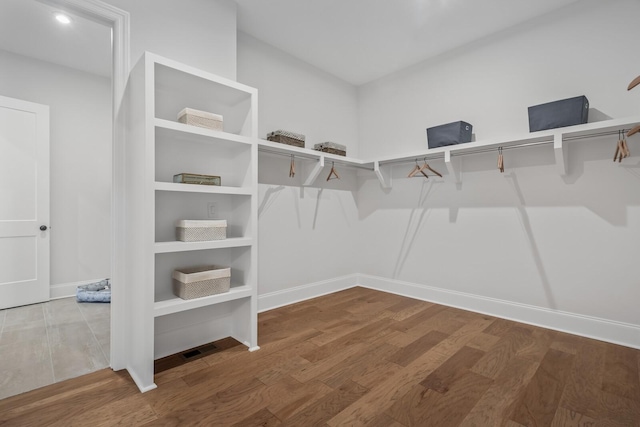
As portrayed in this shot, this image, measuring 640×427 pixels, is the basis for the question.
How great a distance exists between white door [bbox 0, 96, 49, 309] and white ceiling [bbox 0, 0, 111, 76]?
56 centimetres

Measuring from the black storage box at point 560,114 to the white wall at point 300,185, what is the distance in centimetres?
210

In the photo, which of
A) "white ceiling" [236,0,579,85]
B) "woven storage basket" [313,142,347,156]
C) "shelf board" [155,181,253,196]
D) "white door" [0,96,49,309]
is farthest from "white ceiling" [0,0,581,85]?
"shelf board" [155,181,253,196]

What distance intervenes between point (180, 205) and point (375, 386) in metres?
1.74

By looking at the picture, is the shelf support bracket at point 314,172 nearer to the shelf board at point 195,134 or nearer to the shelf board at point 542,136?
the shelf board at point 542,136

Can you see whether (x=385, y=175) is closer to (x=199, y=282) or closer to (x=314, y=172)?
(x=314, y=172)

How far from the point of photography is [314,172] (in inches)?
132

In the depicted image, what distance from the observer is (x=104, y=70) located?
3.01 meters

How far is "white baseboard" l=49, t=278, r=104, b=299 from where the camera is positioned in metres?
3.25

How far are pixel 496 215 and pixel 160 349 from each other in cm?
308

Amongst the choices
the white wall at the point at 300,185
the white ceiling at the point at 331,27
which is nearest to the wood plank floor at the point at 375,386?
the white wall at the point at 300,185

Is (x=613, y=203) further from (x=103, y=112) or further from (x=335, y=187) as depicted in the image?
(x=103, y=112)

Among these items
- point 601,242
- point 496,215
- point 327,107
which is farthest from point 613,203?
point 327,107

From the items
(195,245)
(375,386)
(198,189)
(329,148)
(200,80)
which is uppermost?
(200,80)

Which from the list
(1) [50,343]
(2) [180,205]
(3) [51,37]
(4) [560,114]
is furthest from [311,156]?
(1) [50,343]
